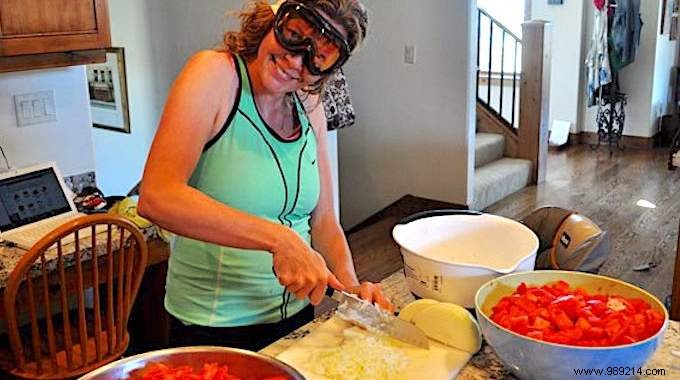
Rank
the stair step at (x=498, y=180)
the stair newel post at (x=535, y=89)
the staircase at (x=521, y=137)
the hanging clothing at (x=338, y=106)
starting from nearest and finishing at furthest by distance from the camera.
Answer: the hanging clothing at (x=338, y=106), the stair step at (x=498, y=180), the staircase at (x=521, y=137), the stair newel post at (x=535, y=89)

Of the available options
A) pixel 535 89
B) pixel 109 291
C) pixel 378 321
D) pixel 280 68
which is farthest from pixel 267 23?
pixel 535 89

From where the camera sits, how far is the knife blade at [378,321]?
1.29m

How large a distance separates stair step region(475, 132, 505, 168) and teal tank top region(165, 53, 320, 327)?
4.09 metres

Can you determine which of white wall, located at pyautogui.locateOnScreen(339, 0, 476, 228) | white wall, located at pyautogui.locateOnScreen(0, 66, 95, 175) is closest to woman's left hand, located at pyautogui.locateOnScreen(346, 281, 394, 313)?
white wall, located at pyautogui.locateOnScreen(0, 66, 95, 175)

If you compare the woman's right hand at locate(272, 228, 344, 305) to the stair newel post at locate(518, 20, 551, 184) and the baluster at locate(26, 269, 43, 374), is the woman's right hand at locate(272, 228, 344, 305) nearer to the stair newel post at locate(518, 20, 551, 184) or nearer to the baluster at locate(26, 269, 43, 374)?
the baluster at locate(26, 269, 43, 374)

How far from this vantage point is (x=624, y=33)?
6391 millimetres

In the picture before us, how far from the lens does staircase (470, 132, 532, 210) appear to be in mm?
5000

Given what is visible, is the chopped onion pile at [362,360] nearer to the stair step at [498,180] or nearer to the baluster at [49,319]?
the baluster at [49,319]

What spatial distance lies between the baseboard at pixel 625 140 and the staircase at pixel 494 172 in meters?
1.67

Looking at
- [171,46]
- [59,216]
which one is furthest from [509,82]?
[59,216]

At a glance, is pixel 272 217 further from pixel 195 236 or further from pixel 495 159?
pixel 495 159

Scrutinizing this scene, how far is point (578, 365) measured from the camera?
3.57 ft

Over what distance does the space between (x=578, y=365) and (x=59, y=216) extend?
202cm

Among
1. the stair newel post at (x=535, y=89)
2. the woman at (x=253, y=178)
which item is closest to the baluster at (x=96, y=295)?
the woman at (x=253, y=178)
